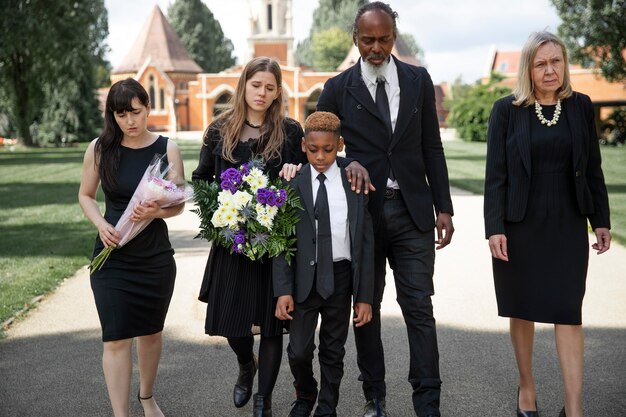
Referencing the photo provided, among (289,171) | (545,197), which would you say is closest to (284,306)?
(289,171)

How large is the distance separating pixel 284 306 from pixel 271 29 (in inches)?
3016

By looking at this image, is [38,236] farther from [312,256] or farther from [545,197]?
[545,197]

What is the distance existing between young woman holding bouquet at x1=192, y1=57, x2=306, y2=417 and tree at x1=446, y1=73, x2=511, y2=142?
1809 inches

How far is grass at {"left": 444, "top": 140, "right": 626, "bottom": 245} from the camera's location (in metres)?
13.4

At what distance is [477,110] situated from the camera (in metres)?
50.3

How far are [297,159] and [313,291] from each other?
2.58 feet

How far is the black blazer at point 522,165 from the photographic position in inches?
169

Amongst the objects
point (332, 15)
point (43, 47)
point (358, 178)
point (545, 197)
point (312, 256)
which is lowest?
point (312, 256)

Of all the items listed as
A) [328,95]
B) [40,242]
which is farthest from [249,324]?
[40,242]

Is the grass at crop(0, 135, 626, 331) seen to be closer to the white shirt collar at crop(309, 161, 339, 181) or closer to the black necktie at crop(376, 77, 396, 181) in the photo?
the white shirt collar at crop(309, 161, 339, 181)

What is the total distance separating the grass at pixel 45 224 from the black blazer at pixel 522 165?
14.5 feet

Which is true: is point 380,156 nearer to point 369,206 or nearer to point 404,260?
point 369,206

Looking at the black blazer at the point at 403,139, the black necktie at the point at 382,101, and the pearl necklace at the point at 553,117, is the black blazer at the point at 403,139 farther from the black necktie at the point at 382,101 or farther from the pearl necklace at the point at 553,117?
the pearl necklace at the point at 553,117

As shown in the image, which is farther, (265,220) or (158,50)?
(158,50)
